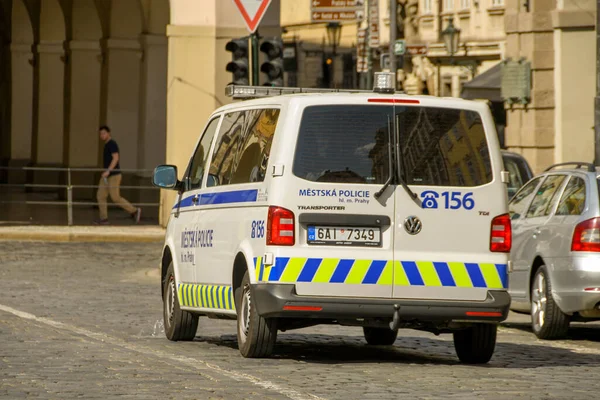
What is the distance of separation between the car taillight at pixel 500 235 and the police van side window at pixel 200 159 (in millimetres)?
2707

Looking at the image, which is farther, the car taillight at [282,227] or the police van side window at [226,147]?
the police van side window at [226,147]

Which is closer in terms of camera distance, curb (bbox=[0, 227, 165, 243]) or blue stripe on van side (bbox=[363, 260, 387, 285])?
blue stripe on van side (bbox=[363, 260, 387, 285])

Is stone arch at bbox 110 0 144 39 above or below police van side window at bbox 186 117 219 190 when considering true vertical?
above

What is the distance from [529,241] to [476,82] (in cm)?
3110

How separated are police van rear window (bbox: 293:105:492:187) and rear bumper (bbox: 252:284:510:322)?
2.59 feet

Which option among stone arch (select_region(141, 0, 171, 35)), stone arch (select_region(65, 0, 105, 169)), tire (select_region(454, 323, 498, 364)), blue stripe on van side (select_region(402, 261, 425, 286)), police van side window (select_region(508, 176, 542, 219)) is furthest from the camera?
stone arch (select_region(65, 0, 105, 169))

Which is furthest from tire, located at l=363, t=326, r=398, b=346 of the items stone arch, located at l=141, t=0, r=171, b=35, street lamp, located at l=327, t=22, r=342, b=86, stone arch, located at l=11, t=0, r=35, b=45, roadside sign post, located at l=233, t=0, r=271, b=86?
street lamp, located at l=327, t=22, r=342, b=86

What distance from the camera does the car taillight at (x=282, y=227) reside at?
38.2 feet

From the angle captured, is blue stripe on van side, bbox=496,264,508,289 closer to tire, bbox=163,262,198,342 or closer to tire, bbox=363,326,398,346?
tire, bbox=363,326,398,346

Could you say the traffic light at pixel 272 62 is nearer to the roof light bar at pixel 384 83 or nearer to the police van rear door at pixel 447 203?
the roof light bar at pixel 384 83

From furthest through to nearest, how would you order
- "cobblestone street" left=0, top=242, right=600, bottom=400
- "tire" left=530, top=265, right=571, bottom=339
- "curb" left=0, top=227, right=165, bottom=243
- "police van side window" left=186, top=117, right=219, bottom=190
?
"curb" left=0, top=227, right=165, bottom=243 < "tire" left=530, top=265, right=571, bottom=339 < "police van side window" left=186, top=117, right=219, bottom=190 < "cobblestone street" left=0, top=242, right=600, bottom=400

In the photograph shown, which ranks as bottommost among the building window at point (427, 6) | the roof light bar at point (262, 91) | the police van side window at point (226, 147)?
the police van side window at point (226, 147)

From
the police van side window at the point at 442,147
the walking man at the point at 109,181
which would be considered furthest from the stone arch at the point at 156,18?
the police van side window at the point at 442,147

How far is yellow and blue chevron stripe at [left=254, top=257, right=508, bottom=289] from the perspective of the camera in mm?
11633
